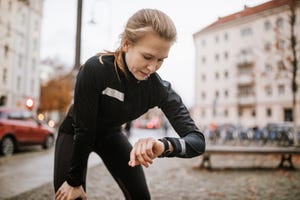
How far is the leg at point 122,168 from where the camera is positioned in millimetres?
2504

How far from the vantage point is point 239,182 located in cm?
724

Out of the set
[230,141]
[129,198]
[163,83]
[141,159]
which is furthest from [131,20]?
[230,141]

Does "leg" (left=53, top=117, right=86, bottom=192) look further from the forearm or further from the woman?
the forearm

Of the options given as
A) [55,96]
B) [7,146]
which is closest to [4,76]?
[55,96]

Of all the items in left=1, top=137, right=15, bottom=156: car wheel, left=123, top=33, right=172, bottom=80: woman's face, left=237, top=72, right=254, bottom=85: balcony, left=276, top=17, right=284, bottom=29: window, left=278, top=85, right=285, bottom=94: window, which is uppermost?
left=237, top=72, right=254, bottom=85: balcony

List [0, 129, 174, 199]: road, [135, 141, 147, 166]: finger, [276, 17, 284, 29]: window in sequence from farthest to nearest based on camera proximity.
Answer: [276, 17, 284, 29]: window, [0, 129, 174, 199]: road, [135, 141, 147, 166]: finger

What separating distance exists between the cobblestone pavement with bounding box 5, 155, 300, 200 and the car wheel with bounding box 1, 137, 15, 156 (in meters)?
3.66

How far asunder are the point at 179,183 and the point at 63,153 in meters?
5.05

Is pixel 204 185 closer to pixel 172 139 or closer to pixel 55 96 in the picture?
pixel 172 139

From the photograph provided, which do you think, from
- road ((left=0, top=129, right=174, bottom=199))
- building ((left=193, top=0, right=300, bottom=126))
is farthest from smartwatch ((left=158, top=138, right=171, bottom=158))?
building ((left=193, top=0, right=300, bottom=126))

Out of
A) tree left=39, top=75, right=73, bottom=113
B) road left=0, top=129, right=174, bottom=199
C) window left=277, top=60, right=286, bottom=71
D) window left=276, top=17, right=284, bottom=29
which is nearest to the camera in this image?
road left=0, top=129, right=174, bottom=199

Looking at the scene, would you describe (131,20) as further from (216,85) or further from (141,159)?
(216,85)

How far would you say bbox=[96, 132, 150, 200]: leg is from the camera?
2504 millimetres

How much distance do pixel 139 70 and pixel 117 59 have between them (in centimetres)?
20
